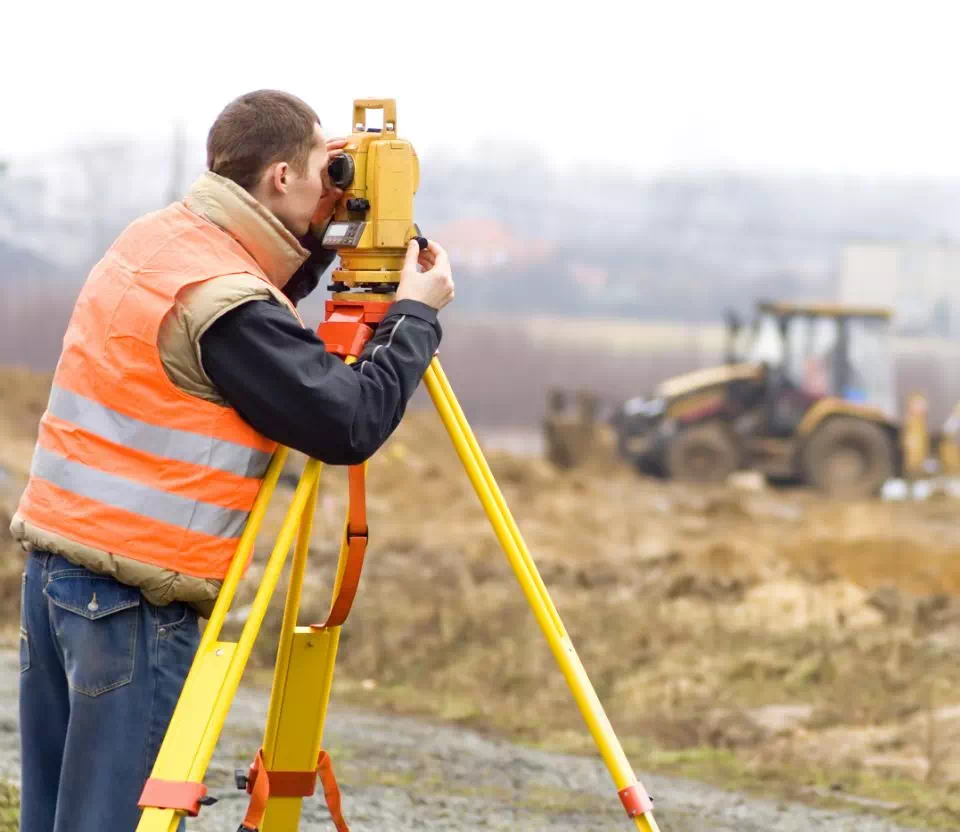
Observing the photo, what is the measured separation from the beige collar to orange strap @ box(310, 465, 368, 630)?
0.41 metres

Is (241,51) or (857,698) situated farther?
(241,51)

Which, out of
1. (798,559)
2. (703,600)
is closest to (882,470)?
(798,559)

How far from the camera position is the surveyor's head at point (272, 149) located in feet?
A: 7.26

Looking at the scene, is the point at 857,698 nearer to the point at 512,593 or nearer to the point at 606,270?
the point at 512,593

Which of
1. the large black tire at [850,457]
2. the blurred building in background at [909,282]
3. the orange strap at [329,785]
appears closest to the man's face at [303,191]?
the orange strap at [329,785]

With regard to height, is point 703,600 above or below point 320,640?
below

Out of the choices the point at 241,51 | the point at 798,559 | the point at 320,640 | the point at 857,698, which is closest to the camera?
the point at 320,640

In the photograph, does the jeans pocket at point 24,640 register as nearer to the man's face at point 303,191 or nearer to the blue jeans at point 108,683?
the blue jeans at point 108,683

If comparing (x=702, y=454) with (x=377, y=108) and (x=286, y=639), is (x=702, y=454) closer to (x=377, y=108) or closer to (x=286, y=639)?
(x=286, y=639)

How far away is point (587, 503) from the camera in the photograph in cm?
1330

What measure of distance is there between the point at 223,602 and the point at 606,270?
16.5 m

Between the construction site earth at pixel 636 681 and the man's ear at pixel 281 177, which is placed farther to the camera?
the construction site earth at pixel 636 681

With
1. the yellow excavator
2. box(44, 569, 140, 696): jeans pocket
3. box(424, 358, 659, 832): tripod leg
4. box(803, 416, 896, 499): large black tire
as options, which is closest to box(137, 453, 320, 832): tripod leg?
box(44, 569, 140, 696): jeans pocket

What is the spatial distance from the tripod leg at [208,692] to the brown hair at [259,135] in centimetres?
44
